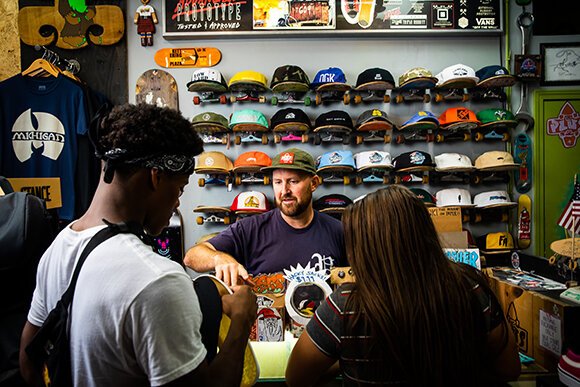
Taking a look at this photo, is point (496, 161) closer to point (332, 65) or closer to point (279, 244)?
point (332, 65)

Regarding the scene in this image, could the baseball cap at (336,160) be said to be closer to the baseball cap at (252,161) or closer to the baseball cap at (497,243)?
the baseball cap at (252,161)

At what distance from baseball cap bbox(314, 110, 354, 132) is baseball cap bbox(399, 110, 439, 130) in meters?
0.54

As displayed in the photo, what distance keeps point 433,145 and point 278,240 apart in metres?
2.16

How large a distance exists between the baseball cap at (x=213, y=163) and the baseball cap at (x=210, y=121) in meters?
0.25

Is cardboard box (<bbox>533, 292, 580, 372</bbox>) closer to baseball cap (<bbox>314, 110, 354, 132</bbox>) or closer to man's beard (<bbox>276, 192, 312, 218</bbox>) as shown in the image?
man's beard (<bbox>276, 192, 312, 218</bbox>)

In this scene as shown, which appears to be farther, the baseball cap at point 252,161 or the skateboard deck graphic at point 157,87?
the skateboard deck graphic at point 157,87

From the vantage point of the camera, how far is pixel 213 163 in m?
3.51

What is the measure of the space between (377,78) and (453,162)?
3.53 feet

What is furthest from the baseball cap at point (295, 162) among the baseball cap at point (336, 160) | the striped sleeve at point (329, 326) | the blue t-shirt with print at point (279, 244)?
the striped sleeve at point (329, 326)

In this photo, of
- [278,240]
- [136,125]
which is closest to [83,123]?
[278,240]

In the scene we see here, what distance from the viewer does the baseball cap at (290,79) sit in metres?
3.43

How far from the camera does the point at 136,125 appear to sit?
3.05ft

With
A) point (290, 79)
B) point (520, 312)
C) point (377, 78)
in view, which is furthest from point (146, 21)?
point (520, 312)

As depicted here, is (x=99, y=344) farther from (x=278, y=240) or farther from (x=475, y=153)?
(x=475, y=153)
